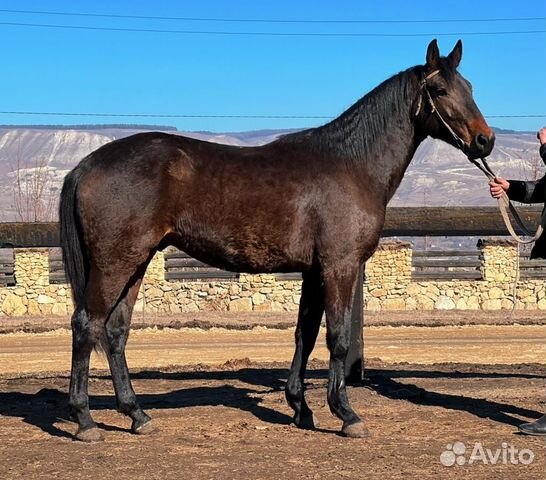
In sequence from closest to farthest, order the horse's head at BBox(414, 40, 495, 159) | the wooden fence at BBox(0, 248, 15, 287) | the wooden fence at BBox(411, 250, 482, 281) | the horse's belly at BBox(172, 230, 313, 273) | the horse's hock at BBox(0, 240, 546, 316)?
1. the horse's belly at BBox(172, 230, 313, 273)
2. the horse's head at BBox(414, 40, 495, 159)
3. the horse's hock at BBox(0, 240, 546, 316)
4. the wooden fence at BBox(0, 248, 15, 287)
5. the wooden fence at BBox(411, 250, 482, 281)

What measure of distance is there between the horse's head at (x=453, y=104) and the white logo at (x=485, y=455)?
215 cm

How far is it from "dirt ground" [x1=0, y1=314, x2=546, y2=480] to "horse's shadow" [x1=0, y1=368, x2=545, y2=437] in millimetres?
15

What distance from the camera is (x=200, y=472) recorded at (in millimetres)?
5453

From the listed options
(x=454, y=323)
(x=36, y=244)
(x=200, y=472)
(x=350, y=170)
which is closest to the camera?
(x=200, y=472)

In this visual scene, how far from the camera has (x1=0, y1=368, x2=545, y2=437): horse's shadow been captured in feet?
23.1

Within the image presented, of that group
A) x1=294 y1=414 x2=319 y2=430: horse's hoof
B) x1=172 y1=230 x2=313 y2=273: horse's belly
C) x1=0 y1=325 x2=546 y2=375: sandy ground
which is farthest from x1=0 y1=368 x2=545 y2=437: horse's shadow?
x1=0 y1=325 x2=546 y2=375: sandy ground

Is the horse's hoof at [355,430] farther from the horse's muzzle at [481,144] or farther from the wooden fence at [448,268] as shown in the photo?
the wooden fence at [448,268]

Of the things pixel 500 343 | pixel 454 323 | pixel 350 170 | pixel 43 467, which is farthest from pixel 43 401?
pixel 454 323

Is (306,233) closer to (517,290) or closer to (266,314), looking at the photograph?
(266,314)

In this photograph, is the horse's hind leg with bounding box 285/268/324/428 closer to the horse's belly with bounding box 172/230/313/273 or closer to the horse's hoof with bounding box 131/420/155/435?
the horse's belly with bounding box 172/230/313/273

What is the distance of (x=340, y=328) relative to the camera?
6445mm

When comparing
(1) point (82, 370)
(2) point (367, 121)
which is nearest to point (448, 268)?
(2) point (367, 121)

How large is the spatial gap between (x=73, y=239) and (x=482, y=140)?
10.2 ft

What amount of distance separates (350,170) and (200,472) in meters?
2.52
